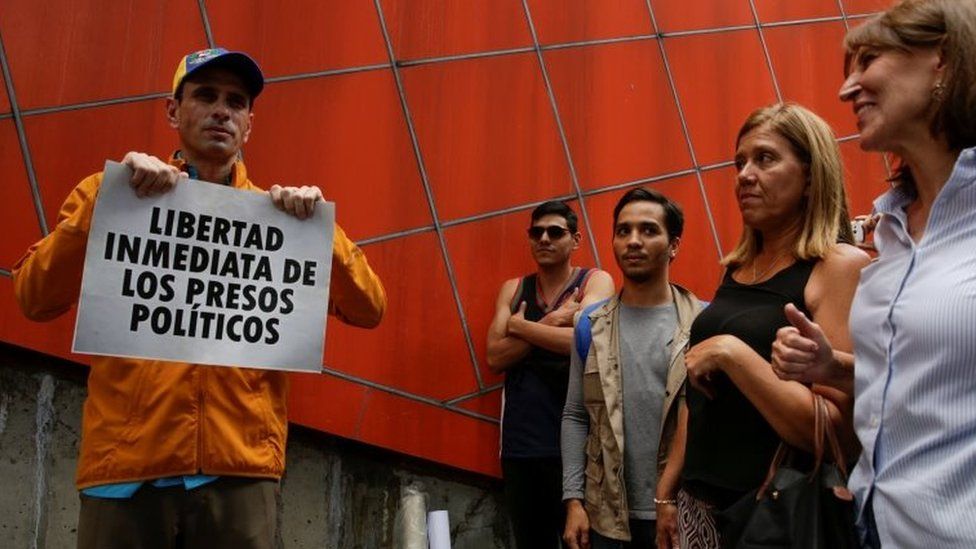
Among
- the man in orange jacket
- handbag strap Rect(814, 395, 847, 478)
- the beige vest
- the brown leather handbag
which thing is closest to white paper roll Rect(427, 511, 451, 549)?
the beige vest

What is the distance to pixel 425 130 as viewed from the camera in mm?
4309

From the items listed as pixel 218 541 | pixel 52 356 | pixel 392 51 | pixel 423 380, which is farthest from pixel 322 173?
pixel 218 541

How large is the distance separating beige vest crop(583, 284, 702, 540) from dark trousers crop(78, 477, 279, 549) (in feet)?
3.97

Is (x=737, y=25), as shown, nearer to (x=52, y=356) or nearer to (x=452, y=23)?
(x=452, y=23)

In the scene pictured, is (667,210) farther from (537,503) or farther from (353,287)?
(353,287)

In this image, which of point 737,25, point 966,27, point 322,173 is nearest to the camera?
point 966,27

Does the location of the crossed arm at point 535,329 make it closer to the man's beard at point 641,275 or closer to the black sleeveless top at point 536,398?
the black sleeveless top at point 536,398

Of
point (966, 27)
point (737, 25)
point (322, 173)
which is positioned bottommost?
point (966, 27)

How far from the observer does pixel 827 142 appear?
7.31ft

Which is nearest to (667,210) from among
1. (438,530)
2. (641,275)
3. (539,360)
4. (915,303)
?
(641,275)

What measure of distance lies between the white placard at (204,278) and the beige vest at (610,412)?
44.1 inches

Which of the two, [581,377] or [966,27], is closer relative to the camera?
[966,27]

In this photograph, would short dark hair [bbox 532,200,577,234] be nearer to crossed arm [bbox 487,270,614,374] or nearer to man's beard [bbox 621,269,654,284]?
crossed arm [bbox 487,270,614,374]

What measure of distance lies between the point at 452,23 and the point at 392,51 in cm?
36
